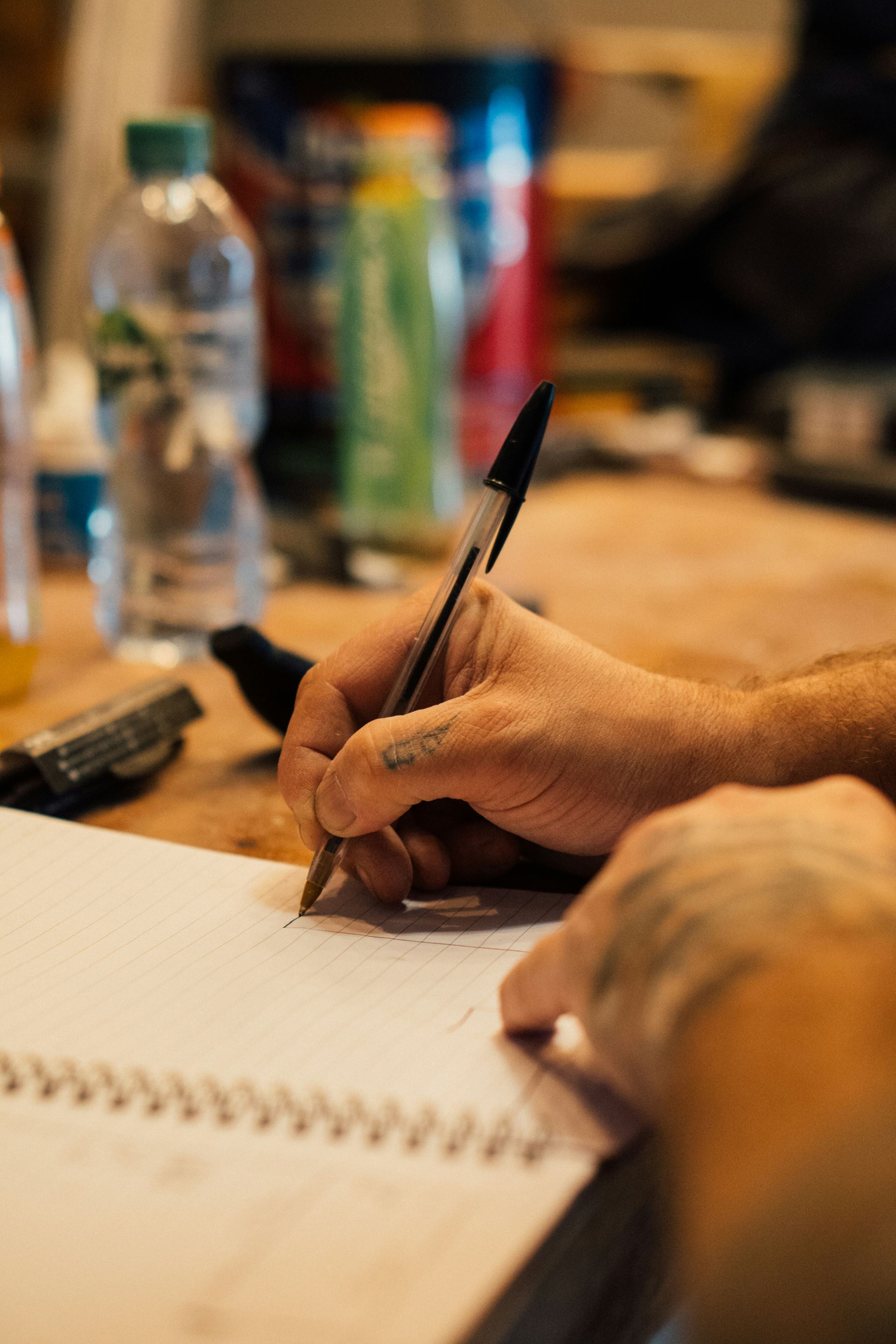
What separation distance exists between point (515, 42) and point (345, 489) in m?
2.06

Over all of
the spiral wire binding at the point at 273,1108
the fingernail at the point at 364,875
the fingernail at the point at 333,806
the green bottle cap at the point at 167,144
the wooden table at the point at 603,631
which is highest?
the green bottle cap at the point at 167,144

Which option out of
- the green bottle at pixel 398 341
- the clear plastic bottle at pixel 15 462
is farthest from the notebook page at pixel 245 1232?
the green bottle at pixel 398 341

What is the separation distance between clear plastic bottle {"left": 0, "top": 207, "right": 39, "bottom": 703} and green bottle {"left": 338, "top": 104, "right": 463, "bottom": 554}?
0.29 m

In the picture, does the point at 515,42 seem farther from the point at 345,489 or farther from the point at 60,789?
the point at 60,789

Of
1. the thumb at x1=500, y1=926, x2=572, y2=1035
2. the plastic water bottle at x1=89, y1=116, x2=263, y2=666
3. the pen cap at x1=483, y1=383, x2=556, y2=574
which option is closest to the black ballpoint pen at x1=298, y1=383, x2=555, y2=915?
the pen cap at x1=483, y1=383, x2=556, y2=574

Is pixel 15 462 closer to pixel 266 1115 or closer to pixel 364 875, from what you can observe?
A: pixel 364 875

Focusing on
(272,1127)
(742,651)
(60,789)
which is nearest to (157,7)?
(742,651)

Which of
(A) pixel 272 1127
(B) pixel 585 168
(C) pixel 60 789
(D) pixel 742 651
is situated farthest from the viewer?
(B) pixel 585 168

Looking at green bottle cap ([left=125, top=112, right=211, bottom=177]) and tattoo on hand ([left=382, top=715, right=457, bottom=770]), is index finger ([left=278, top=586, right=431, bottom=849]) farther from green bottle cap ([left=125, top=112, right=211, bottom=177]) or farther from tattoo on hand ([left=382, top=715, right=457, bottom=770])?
green bottle cap ([left=125, top=112, right=211, bottom=177])

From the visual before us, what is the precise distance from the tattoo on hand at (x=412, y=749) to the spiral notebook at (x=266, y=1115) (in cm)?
7

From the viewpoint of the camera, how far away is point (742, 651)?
2.84 feet

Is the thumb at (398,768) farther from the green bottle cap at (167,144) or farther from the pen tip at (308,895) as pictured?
the green bottle cap at (167,144)

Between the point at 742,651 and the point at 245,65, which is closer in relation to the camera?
the point at 742,651

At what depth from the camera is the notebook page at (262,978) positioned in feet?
1.26
